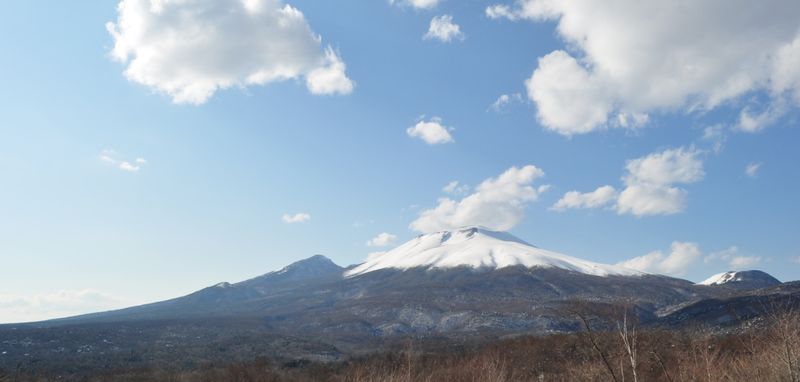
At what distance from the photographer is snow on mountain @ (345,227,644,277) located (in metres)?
126

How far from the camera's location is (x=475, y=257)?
133625 millimetres

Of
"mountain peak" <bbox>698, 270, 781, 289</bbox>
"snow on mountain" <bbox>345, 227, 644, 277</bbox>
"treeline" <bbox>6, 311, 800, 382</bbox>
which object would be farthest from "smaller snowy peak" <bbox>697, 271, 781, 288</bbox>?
"treeline" <bbox>6, 311, 800, 382</bbox>

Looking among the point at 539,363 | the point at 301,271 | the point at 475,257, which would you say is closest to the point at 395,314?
the point at 539,363

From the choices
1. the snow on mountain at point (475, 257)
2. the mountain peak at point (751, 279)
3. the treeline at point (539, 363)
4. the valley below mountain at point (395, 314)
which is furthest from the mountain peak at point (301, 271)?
the treeline at point (539, 363)

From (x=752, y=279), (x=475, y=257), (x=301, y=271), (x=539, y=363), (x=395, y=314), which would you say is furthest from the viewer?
(x=301, y=271)

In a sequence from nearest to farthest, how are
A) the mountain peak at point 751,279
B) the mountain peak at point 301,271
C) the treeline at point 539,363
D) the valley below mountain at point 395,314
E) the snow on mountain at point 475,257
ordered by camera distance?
the treeline at point 539,363, the valley below mountain at point 395,314, the mountain peak at point 751,279, the snow on mountain at point 475,257, the mountain peak at point 301,271

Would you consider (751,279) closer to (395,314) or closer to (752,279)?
(752,279)

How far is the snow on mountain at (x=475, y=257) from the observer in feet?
413

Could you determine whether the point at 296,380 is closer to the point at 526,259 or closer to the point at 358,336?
the point at 358,336

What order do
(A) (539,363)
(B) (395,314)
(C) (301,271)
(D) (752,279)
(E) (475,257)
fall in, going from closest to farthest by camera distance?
Answer: (A) (539,363), (B) (395,314), (D) (752,279), (E) (475,257), (C) (301,271)

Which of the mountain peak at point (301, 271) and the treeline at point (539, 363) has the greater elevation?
the mountain peak at point (301, 271)

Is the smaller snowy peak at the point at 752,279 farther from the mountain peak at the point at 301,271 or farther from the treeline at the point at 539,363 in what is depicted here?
the treeline at the point at 539,363

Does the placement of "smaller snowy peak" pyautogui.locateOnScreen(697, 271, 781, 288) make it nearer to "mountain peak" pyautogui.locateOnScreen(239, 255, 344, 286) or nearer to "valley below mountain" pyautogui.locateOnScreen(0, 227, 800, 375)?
"valley below mountain" pyautogui.locateOnScreen(0, 227, 800, 375)

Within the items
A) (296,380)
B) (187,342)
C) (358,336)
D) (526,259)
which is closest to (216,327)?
(187,342)
